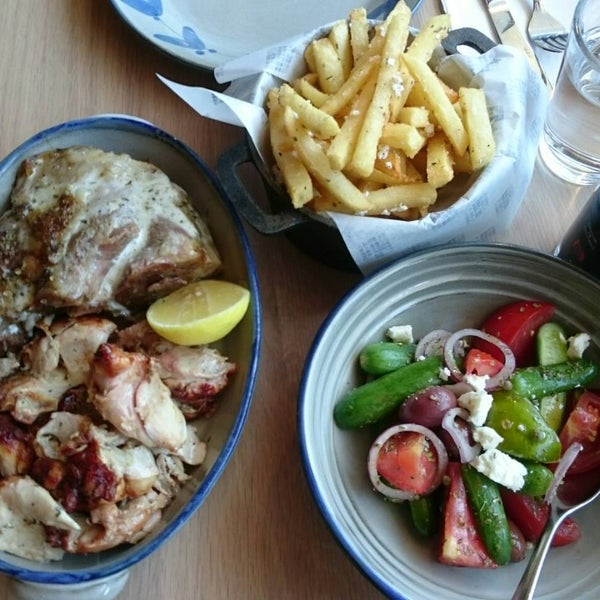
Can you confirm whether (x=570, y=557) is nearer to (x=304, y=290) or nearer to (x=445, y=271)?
(x=445, y=271)

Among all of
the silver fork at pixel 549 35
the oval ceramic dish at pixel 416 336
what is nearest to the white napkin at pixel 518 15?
the silver fork at pixel 549 35

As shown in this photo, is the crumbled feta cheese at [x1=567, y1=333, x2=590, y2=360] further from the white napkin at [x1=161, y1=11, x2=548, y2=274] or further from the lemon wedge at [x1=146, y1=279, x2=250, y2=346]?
the lemon wedge at [x1=146, y1=279, x2=250, y2=346]

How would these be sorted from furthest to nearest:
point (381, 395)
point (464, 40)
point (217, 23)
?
point (217, 23), point (464, 40), point (381, 395)

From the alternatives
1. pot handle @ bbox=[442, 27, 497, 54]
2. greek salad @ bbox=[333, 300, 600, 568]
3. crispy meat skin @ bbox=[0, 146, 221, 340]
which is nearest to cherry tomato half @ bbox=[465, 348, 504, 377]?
greek salad @ bbox=[333, 300, 600, 568]

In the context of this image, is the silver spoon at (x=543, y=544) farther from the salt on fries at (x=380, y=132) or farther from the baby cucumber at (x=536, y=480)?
the salt on fries at (x=380, y=132)

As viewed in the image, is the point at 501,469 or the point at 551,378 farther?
the point at 551,378

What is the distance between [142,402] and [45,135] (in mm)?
550

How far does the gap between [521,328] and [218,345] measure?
0.52m

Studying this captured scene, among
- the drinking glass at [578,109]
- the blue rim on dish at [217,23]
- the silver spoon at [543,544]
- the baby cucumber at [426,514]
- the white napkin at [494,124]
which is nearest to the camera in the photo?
the silver spoon at [543,544]

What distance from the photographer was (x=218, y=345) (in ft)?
4.50

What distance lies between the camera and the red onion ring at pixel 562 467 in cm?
123

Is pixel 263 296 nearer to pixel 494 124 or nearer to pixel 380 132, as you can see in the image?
pixel 380 132

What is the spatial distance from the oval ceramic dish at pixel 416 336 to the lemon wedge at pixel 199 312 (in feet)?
0.50

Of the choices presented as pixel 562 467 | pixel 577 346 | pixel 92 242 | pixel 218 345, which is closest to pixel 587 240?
pixel 577 346
